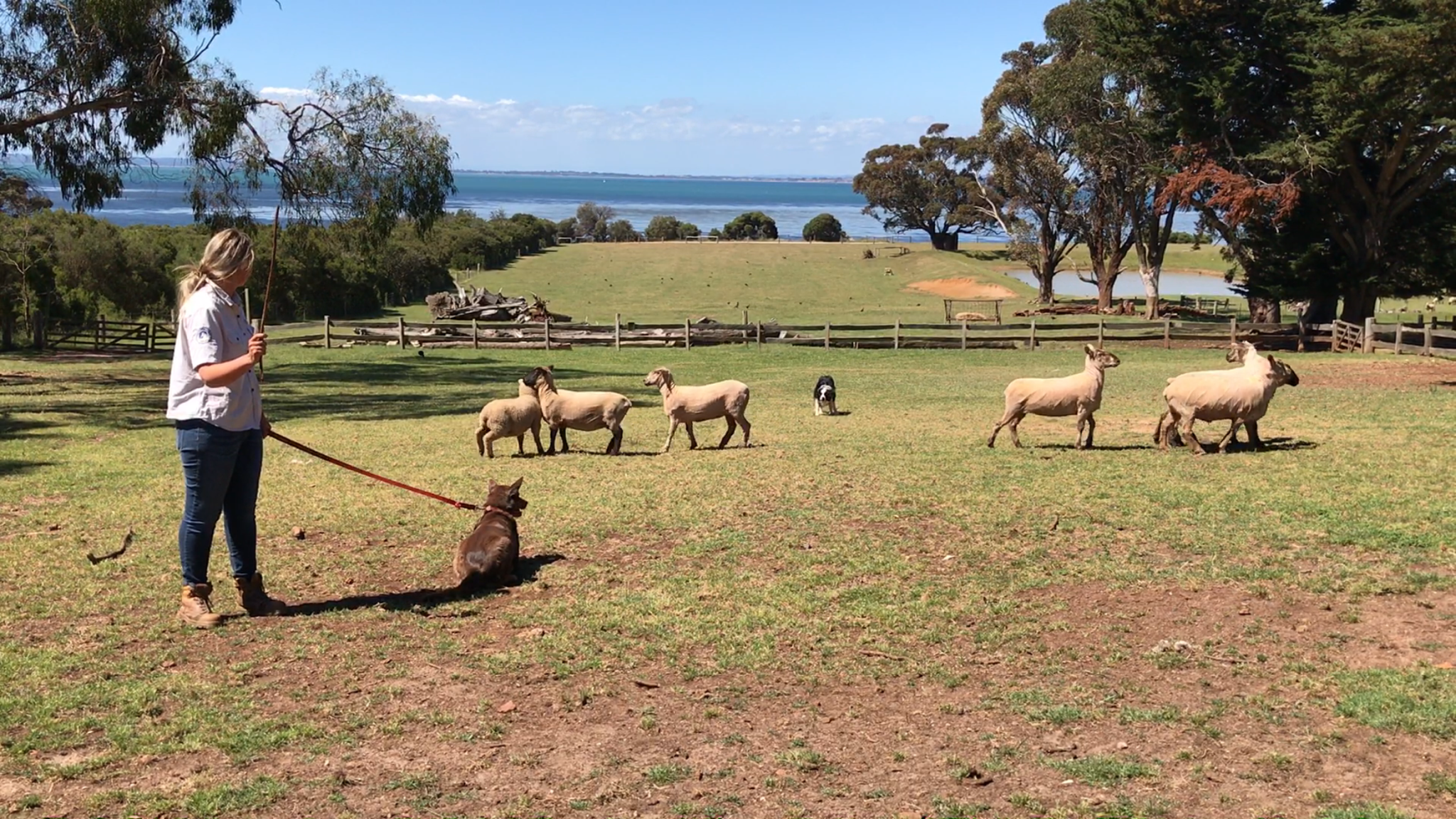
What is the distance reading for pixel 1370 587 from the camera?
8.40 m

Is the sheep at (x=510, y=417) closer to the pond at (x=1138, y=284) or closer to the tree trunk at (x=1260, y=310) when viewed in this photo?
the tree trunk at (x=1260, y=310)

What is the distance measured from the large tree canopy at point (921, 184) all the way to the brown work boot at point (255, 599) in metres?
79.6

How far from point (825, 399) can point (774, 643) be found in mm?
12564

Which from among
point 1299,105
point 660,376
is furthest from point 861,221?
point 660,376

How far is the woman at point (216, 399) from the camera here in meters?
7.06

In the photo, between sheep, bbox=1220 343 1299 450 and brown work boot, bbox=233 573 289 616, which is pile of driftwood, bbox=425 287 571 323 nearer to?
sheep, bbox=1220 343 1299 450

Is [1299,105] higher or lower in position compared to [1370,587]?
higher

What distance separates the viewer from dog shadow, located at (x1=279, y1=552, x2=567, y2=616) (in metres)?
8.25

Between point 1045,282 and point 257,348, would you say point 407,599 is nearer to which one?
point 257,348

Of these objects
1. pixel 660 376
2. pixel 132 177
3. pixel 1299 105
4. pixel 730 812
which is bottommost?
pixel 730 812

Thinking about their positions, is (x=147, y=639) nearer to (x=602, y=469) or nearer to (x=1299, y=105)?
(x=602, y=469)

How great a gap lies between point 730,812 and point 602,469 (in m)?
8.74

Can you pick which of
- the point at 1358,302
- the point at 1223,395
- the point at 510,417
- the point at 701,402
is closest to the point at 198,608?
the point at 510,417

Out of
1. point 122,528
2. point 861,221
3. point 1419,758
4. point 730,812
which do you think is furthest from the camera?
point 861,221
